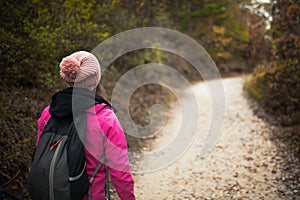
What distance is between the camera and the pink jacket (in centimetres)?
202

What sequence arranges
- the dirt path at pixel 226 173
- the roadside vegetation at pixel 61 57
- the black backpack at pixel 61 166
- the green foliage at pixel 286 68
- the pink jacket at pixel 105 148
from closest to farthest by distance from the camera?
the black backpack at pixel 61 166, the pink jacket at pixel 105 148, the roadside vegetation at pixel 61 57, the dirt path at pixel 226 173, the green foliage at pixel 286 68

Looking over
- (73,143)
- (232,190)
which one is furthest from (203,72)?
(73,143)

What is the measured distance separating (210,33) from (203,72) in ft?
17.0

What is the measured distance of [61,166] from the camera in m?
1.92

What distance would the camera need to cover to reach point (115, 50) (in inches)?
347

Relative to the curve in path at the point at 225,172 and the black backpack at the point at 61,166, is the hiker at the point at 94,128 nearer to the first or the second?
the black backpack at the point at 61,166

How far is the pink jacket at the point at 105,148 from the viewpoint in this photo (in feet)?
6.64

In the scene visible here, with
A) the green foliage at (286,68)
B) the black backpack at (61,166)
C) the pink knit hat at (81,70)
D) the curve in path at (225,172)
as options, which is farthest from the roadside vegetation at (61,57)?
the pink knit hat at (81,70)

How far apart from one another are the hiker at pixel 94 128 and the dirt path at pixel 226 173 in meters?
2.59

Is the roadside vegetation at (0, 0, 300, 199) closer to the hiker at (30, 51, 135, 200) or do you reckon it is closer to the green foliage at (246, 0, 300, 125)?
the green foliage at (246, 0, 300, 125)

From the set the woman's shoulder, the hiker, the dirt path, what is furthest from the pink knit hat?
the dirt path

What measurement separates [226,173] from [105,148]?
3.77 metres

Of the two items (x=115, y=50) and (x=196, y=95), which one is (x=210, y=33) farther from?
(x=115, y=50)

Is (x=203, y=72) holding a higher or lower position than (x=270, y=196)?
higher
